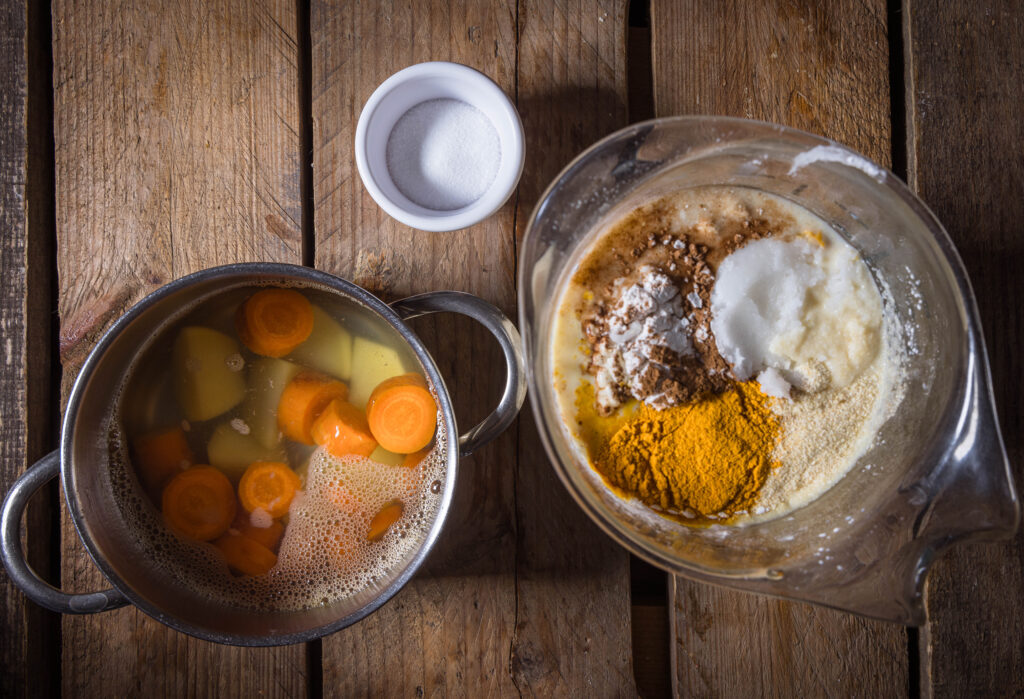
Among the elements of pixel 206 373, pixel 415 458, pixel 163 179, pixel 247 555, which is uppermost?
pixel 163 179

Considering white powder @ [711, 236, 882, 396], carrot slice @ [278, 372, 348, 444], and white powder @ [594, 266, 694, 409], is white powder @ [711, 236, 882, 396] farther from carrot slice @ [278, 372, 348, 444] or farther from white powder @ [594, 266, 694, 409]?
carrot slice @ [278, 372, 348, 444]

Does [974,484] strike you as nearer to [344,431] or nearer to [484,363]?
[484,363]

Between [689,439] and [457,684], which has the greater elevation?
[689,439]

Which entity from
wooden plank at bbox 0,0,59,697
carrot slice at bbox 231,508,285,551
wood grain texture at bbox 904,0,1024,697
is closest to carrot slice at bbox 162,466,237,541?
carrot slice at bbox 231,508,285,551

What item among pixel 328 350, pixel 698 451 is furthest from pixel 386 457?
pixel 698 451

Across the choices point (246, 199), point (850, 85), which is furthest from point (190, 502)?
point (850, 85)

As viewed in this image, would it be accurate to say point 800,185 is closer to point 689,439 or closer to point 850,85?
point 850,85

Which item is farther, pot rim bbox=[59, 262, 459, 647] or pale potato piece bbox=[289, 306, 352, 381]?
pale potato piece bbox=[289, 306, 352, 381]
